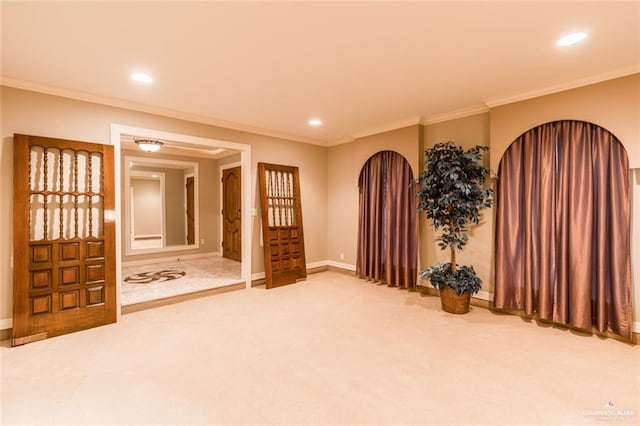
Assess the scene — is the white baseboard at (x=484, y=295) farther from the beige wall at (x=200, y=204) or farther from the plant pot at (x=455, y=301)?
the beige wall at (x=200, y=204)

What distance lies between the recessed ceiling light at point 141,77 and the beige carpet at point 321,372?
2613mm

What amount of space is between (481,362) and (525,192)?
79.8 inches

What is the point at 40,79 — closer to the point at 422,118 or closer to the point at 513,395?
the point at 422,118

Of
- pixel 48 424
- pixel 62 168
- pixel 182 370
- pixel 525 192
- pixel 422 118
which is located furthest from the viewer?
pixel 422 118

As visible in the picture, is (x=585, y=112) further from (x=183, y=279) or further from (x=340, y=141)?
(x=183, y=279)

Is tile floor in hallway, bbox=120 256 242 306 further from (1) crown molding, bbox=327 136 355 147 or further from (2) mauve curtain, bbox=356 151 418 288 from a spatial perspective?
(1) crown molding, bbox=327 136 355 147

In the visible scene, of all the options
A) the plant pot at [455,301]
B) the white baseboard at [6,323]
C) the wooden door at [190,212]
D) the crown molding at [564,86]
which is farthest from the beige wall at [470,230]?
the wooden door at [190,212]

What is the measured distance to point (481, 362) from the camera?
2.47 metres

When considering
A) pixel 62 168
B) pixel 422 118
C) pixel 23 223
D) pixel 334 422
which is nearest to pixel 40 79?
pixel 62 168

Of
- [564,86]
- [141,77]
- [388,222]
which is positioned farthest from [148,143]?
[564,86]

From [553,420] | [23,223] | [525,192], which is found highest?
[525,192]

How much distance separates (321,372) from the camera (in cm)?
233

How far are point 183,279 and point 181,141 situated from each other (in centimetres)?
236

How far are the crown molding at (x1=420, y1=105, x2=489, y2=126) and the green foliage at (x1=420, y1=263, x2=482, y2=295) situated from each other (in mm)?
2042
